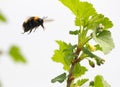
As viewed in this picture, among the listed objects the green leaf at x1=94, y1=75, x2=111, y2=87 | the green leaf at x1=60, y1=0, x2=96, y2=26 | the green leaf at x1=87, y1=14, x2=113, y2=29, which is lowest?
the green leaf at x1=94, y1=75, x2=111, y2=87

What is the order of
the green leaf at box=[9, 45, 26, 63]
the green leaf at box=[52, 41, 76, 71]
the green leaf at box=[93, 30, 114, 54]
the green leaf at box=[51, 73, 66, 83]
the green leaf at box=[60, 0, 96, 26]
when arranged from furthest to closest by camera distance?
the green leaf at box=[60, 0, 96, 26] < the green leaf at box=[51, 73, 66, 83] < the green leaf at box=[52, 41, 76, 71] < the green leaf at box=[93, 30, 114, 54] < the green leaf at box=[9, 45, 26, 63]

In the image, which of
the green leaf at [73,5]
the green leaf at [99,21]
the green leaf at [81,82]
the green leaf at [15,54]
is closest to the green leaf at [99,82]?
the green leaf at [81,82]

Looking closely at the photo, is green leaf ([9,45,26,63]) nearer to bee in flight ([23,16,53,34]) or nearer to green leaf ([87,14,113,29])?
bee in flight ([23,16,53,34])

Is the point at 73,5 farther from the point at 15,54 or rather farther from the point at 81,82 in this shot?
the point at 15,54

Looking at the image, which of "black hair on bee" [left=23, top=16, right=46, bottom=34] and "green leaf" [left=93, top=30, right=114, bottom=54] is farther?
"black hair on bee" [left=23, top=16, right=46, bottom=34]

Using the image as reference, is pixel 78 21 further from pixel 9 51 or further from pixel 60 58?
pixel 9 51

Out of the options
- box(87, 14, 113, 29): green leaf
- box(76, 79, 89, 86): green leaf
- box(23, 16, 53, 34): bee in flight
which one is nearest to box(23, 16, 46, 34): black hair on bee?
box(23, 16, 53, 34): bee in flight

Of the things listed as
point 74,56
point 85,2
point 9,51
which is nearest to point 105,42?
point 74,56
